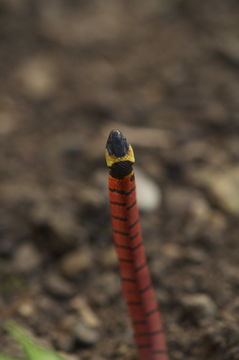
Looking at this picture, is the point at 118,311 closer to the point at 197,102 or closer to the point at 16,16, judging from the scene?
the point at 197,102

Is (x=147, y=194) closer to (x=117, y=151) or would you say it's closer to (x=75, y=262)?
(x=75, y=262)

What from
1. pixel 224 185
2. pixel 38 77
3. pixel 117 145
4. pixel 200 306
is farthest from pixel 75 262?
pixel 38 77

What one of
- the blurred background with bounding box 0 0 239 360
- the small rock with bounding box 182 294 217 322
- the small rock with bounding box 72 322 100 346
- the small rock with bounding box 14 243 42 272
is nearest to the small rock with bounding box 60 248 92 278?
the blurred background with bounding box 0 0 239 360

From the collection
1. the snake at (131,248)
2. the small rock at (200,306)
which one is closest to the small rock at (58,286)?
the small rock at (200,306)

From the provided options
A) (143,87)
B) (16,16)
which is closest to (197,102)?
(143,87)

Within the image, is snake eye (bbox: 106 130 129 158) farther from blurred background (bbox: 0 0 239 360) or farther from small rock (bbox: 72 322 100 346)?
small rock (bbox: 72 322 100 346)

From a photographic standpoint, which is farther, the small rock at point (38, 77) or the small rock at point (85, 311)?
A: the small rock at point (38, 77)

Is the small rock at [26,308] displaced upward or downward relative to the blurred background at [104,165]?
downward

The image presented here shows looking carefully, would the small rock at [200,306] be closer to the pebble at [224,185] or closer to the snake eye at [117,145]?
the pebble at [224,185]
